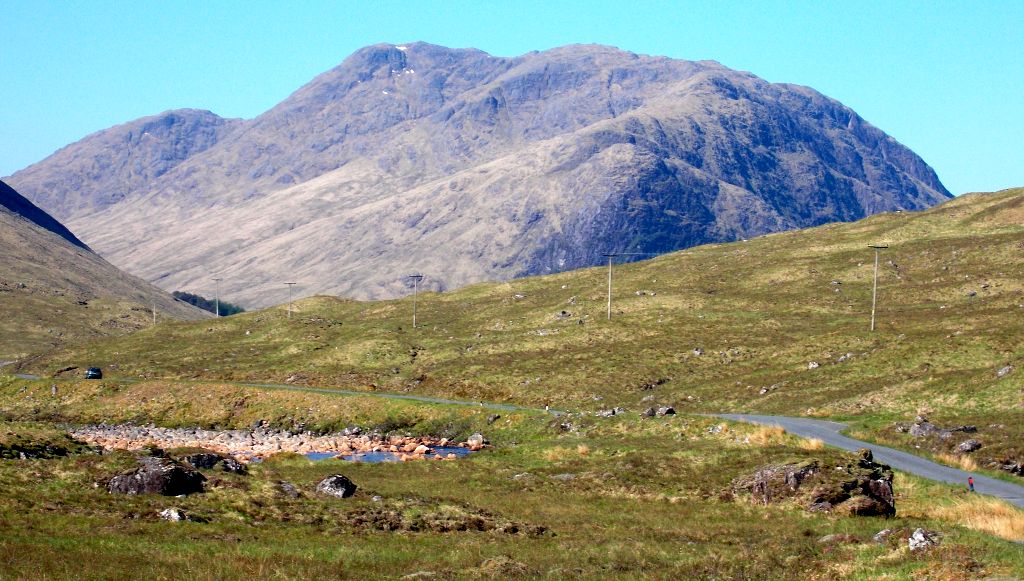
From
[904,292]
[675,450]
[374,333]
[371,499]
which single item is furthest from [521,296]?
[371,499]

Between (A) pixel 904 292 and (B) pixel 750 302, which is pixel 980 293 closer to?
(A) pixel 904 292

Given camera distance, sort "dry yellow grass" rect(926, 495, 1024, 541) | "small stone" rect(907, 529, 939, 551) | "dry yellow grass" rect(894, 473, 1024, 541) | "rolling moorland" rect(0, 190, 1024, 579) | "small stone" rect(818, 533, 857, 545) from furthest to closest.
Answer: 1. "dry yellow grass" rect(894, 473, 1024, 541)
2. "dry yellow grass" rect(926, 495, 1024, 541)
3. "small stone" rect(818, 533, 857, 545)
4. "rolling moorland" rect(0, 190, 1024, 579)
5. "small stone" rect(907, 529, 939, 551)

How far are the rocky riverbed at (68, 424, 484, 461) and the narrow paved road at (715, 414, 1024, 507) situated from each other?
2249 centimetres

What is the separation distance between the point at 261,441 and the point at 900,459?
2017 inches

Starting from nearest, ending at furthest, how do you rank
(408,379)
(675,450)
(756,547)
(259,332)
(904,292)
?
(756,547)
(675,450)
(408,379)
(904,292)
(259,332)

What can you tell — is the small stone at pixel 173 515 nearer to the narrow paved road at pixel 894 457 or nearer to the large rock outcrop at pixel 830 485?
the large rock outcrop at pixel 830 485

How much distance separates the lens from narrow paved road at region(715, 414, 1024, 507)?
4466 centimetres

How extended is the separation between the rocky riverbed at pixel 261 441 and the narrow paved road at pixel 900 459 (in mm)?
22493

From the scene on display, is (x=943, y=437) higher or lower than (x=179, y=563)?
lower

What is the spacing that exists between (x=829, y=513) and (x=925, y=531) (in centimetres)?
1019

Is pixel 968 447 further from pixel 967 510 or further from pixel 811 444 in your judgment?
pixel 967 510

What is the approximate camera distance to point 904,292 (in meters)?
128

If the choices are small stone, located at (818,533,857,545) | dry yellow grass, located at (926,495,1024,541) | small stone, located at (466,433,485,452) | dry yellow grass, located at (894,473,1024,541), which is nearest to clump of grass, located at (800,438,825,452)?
dry yellow grass, located at (894,473,1024,541)

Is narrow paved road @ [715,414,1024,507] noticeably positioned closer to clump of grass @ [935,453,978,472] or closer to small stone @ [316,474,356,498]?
clump of grass @ [935,453,978,472]
